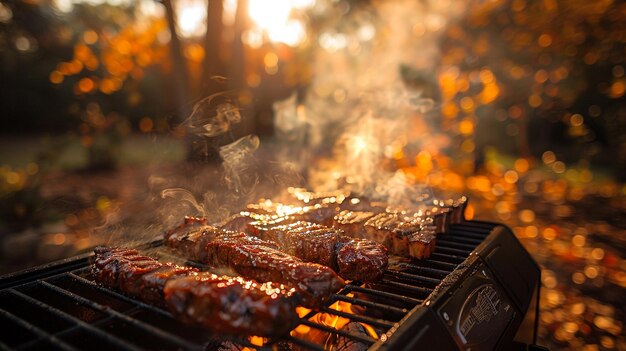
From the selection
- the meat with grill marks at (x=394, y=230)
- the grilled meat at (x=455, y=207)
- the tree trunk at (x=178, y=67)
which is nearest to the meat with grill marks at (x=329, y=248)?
the meat with grill marks at (x=394, y=230)

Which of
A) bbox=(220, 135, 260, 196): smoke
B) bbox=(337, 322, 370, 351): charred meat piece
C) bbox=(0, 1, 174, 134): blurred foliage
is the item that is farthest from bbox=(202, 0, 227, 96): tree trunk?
bbox=(337, 322, 370, 351): charred meat piece

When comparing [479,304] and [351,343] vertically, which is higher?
[479,304]

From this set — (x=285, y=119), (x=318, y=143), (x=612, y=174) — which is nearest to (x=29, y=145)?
(x=285, y=119)

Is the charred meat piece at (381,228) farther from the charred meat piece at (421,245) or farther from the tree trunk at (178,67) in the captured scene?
the tree trunk at (178,67)

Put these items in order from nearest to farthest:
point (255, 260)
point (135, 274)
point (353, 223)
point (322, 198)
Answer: point (135, 274), point (255, 260), point (353, 223), point (322, 198)

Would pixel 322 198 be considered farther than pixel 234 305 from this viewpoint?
Yes

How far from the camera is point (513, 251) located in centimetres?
334

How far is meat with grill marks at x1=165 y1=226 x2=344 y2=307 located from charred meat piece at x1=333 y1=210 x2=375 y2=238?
845mm

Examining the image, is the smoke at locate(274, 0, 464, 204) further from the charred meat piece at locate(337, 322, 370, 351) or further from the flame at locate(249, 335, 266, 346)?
the flame at locate(249, 335, 266, 346)

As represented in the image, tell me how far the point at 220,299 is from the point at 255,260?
0.59 meters

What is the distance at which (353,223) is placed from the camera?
3.42 meters

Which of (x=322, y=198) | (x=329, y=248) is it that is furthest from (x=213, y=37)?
(x=329, y=248)

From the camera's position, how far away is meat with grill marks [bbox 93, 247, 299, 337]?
1.81 m

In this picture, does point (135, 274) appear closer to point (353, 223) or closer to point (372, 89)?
point (353, 223)
